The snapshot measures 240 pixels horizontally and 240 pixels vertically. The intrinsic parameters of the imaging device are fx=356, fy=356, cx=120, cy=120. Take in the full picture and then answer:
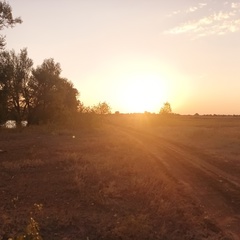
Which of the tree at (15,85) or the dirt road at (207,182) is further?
the tree at (15,85)

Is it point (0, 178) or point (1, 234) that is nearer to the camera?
point (1, 234)

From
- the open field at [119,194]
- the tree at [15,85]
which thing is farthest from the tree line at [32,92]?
the open field at [119,194]

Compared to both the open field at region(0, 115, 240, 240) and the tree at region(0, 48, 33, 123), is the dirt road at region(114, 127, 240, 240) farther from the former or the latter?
the tree at region(0, 48, 33, 123)

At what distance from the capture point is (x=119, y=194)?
46.9 feet

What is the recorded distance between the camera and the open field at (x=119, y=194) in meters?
10.9

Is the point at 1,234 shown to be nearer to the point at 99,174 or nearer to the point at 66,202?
the point at 66,202

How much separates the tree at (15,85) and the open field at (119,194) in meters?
22.6

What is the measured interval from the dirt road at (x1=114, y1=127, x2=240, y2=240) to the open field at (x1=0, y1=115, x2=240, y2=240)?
0.03 meters

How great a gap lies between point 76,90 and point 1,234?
64.7 m

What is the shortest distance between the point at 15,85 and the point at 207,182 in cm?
3767

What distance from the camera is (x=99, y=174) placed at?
1723 cm

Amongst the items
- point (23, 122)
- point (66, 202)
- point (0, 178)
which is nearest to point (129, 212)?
point (66, 202)

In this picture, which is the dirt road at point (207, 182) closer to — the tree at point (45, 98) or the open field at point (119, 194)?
the open field at point (119, 194)

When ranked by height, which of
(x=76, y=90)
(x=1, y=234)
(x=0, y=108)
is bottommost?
(x=1, y=234)
